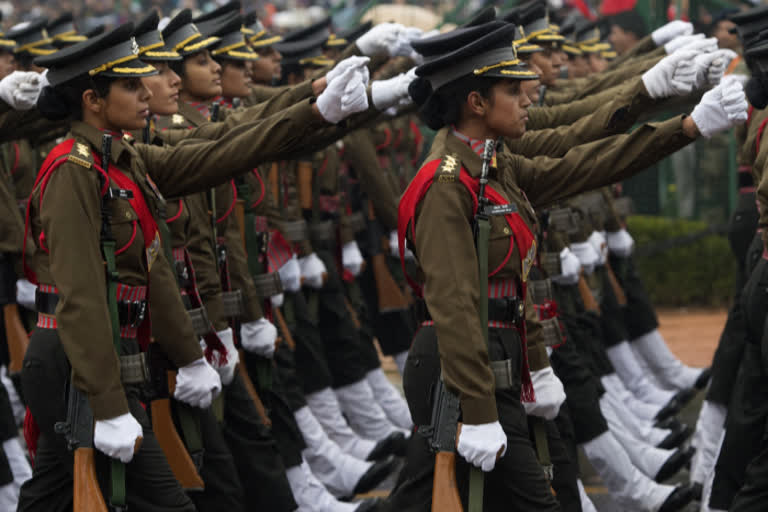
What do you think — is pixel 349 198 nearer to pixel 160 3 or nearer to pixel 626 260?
pixel 626 260

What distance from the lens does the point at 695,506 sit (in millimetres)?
6398

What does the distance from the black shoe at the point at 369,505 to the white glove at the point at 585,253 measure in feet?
6.18

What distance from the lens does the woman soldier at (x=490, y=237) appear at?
407 cm

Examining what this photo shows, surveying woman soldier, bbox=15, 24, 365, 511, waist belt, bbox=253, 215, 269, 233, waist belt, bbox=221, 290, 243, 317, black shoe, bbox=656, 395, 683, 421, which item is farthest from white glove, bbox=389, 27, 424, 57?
black shoe, bbox=656, 395, 683, 421

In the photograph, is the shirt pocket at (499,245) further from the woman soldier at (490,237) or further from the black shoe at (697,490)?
the black shoe at (697,490)

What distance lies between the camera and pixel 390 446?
7562 millimetres

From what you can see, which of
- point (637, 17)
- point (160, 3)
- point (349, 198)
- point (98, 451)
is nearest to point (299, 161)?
point (349, 198)

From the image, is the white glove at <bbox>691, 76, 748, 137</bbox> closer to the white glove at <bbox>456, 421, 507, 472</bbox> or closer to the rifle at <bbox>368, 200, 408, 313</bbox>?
the white glove at <bbox>456, 421, 507, 472</bbox>

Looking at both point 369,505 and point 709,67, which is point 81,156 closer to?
point 709,67

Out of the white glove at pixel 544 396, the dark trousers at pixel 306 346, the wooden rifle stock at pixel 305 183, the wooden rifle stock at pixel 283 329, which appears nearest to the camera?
the white glove at pixel 544 396

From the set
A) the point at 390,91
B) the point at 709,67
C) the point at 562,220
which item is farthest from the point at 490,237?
the point at 562,220

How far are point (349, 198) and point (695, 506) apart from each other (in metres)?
3.42

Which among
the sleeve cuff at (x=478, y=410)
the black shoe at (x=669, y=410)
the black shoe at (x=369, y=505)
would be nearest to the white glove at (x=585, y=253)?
the black shoe at (x=669, y=410)

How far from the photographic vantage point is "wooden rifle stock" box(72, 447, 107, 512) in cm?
403
